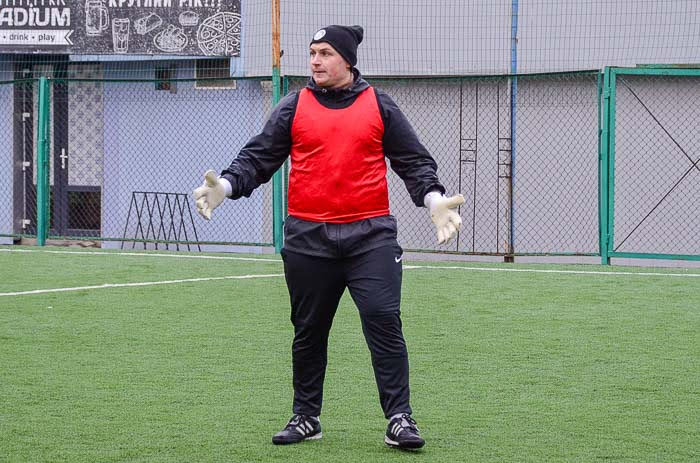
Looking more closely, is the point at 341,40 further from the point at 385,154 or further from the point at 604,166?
the point at 604,166

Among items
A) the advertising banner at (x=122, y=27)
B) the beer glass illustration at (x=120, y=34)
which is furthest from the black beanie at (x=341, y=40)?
the beer glass illustration at (x=120, y=34)

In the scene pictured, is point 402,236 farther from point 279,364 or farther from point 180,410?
point 180,410

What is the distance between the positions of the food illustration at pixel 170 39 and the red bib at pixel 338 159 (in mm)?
12883

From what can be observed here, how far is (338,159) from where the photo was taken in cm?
534

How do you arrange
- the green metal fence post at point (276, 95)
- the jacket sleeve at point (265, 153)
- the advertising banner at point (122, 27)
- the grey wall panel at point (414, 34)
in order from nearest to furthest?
1. the jacket sleeve at point (265, 153)
2. the green metal fence post at point (276, 95)
3. the grey wall panel at point (414, 34)
4. the advertising banner at point (122, 27)

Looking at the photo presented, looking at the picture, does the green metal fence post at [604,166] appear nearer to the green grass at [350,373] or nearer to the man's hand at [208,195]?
the green grass at [350,373]

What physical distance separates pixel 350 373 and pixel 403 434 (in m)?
2.03

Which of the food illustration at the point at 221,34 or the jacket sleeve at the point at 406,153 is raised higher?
the food illustration at the point at 221,34

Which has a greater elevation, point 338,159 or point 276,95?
point 276,95

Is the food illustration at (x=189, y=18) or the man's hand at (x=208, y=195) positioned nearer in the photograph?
the man's hand at (x=208, y=195)

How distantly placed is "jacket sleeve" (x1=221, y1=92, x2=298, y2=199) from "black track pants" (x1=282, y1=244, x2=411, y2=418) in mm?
356

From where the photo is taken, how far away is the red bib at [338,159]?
5.34m

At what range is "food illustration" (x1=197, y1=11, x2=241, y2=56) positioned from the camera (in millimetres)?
17766

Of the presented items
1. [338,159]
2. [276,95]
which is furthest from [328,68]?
[276,95]
